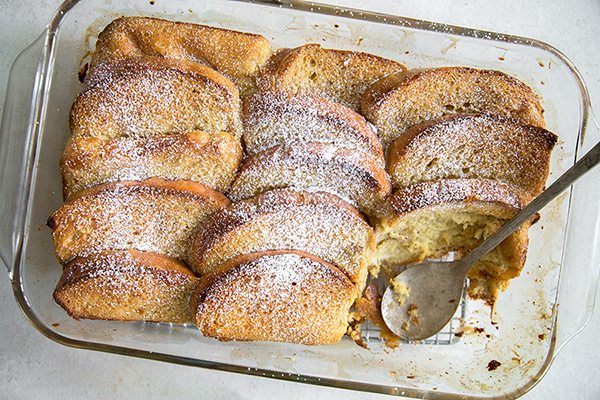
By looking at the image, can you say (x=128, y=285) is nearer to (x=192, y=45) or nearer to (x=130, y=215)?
(x=130, y=215)

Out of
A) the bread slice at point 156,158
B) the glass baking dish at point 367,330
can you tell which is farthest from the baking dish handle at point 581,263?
the bread slice at point 156,158

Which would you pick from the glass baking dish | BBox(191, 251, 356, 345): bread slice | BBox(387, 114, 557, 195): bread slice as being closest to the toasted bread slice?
BBox(387, 114, 557, 195): bread slice

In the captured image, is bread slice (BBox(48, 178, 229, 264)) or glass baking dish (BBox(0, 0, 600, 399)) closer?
bread slice (BBox(48, 178, 229, 264))

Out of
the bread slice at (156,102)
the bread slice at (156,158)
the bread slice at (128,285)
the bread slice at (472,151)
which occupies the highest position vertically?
the bread slice at (472,151)

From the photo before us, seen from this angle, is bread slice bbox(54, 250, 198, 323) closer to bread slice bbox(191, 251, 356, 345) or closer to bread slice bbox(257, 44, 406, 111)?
bread slice bbox(191, 251, 356, 345)

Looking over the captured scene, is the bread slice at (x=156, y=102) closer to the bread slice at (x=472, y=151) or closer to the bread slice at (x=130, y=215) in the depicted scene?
the bread slice at (x=130, y=215)

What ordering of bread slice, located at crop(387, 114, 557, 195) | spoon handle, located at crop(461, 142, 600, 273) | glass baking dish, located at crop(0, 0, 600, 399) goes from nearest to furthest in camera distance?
spoon handle, located at crop(461, 142, 600, 273), bread slice, located at crop(387, 114, 557, 195), glass baking dish, located at crop(0, 0, 600, 399)
